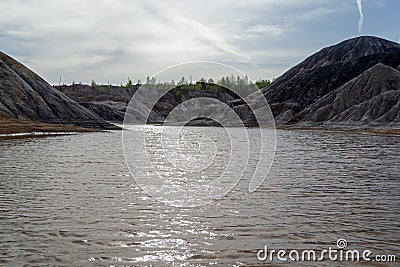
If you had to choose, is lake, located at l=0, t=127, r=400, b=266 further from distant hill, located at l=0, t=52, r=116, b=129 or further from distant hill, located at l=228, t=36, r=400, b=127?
distant hill, located at l=228, t=36, r=400, b=127

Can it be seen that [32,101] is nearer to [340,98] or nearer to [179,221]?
[340,98]

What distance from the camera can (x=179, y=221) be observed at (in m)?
12.6

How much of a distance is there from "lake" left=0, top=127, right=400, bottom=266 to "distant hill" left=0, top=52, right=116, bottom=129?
7912 cm

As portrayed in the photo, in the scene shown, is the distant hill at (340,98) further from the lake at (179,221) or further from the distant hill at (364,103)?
the lake at (179,221)

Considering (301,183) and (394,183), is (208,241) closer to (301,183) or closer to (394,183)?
(301,183)

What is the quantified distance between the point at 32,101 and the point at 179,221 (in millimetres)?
97359

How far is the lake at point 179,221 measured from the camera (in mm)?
9570

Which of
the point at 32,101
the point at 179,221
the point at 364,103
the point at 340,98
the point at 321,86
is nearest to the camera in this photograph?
the point at 179,221

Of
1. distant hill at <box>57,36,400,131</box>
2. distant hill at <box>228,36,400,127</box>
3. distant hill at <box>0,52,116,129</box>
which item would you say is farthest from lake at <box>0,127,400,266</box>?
distant hill at <box>228,36,400,127</box>

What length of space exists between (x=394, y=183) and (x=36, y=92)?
101 meters

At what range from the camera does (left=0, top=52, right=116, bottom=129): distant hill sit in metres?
95.5

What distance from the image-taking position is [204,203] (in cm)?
1547

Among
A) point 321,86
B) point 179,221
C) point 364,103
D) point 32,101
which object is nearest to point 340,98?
point 364,103

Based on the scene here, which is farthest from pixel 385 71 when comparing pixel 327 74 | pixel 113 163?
pixel 113 163
